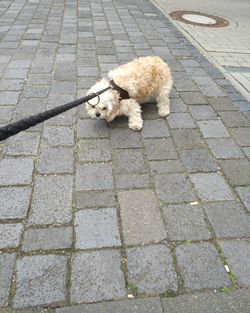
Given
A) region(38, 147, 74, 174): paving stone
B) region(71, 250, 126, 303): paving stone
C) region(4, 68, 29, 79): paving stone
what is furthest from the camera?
region(4, 68, 29, 79): paving stone

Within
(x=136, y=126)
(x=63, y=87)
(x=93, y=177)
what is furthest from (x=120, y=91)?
(x=63, y=87)

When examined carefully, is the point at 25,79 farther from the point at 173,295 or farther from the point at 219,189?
the point at 173,295

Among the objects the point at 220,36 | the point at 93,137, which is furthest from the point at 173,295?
the point at 220,36

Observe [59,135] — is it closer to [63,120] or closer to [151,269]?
[63,120]

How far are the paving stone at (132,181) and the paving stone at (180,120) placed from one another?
3.89 ft

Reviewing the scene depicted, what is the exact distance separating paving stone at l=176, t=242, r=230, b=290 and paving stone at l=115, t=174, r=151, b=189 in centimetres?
85

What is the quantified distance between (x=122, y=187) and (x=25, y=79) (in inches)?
114

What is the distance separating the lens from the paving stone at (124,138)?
4223mm

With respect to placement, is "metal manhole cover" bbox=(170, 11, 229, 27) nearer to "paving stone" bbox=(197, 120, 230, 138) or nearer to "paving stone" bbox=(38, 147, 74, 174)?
"paving stone" bbox=(197, 120, 230, 138)

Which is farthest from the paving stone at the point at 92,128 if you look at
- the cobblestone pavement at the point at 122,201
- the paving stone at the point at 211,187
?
the paving stone at the point at 211,187

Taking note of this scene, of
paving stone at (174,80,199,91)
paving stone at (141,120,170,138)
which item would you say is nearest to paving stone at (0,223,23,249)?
paving stone at (141,120,170,138)

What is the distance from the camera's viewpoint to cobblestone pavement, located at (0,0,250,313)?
265 centimetres

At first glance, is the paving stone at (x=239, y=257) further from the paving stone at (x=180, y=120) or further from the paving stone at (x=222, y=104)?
the paving stone at (x=222, y=104)

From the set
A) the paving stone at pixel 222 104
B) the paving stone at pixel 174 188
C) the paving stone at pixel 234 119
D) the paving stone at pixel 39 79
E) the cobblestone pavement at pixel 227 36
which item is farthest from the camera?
the cobblestone pavement at pixel 227 36
